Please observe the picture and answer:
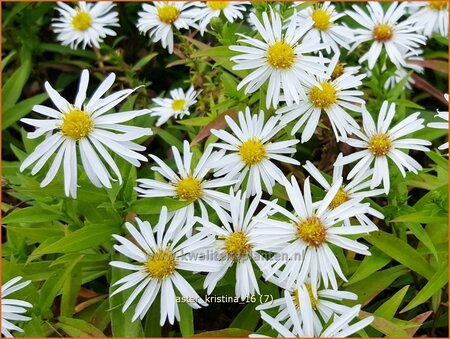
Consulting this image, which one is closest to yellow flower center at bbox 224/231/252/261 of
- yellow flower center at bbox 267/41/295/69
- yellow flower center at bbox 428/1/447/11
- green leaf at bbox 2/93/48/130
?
yellow flower center at bbox 267/41/295/69

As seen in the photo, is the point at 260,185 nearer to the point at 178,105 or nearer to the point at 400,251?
the point at 400,251

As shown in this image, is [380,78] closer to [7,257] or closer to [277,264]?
[277,264]

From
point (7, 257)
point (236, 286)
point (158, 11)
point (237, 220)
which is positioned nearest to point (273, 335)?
point (236, 286)

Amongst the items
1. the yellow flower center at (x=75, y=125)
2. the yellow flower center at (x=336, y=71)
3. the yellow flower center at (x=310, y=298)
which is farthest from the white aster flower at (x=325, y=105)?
the yellow flower center at (x=75, y=125)

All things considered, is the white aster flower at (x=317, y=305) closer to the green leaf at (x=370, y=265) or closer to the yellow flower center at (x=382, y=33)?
the green leaf at (x=370, y=265)

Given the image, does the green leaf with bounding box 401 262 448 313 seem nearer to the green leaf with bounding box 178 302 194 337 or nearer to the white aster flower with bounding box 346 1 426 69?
the green leaf with bounding box 178 302 194 337

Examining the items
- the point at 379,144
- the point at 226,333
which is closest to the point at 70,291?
the point at 226,333
